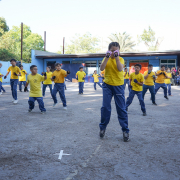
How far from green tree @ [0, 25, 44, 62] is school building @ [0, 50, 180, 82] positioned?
67.9 feet

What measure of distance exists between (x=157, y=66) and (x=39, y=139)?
2399 centimetres

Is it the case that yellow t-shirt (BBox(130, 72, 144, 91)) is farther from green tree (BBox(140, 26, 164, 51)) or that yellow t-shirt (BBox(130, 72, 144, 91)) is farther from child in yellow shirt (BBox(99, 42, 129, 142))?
green tree (BBox(140, 26, 164, 51))

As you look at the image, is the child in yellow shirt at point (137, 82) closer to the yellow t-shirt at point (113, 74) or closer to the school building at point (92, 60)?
the yellow t-shirt at point (113, 74)

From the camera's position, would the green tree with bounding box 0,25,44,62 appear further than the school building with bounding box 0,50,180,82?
Yes

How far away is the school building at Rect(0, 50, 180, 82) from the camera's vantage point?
2498 cm

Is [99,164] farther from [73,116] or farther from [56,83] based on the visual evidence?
[56,83]

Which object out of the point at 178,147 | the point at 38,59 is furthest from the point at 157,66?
the point at 178,147

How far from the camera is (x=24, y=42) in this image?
188 feet

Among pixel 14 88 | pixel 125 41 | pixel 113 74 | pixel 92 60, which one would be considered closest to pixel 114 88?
pixel 113 74

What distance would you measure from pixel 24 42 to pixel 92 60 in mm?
35556

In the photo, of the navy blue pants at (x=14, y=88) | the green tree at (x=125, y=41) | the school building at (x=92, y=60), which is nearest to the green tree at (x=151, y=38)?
the green tree at (x=125, y=41)

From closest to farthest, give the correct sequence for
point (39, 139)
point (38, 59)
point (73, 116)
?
point (39, 139)
point (73, 116)
point (38, 59)

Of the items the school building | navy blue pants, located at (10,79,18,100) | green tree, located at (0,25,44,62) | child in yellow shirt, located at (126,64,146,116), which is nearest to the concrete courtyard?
child in yellow shirt, located at (126,64,146,116)

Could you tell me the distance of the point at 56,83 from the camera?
749 centimetres
